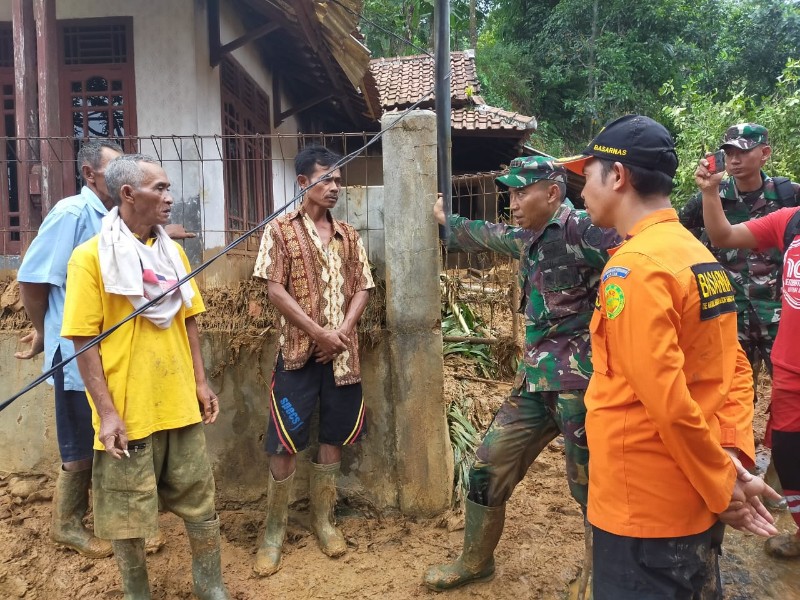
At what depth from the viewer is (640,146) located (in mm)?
1647

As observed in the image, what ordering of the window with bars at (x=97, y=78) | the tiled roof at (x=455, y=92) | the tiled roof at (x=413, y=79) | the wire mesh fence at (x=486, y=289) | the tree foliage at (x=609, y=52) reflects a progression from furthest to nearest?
1. the tree foliage at (x=609, y=52)
2. the tiled roof at (x=413, y=79)
3. the tiled roof at (x=455, y=92)
4. the window with bars at (x=97, y=78)
5. the wire mesh fence at (x=486, y=289)

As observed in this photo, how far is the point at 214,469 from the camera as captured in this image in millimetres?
3594

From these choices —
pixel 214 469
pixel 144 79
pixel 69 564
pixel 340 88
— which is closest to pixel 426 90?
pixel 340 88

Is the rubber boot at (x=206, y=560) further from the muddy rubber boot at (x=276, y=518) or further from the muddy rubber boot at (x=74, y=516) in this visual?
the muddy rubber boot at (x=74, y=516)

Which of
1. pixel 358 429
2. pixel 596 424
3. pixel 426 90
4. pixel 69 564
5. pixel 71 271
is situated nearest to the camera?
pixel 596 424

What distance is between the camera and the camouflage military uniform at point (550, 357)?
8.00 feet

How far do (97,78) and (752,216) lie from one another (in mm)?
5990

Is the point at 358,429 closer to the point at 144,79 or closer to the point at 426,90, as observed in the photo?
the point at 144,79

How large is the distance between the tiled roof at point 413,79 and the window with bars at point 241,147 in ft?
12.0

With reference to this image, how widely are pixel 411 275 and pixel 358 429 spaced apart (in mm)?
955

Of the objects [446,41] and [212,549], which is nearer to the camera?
[212,549]

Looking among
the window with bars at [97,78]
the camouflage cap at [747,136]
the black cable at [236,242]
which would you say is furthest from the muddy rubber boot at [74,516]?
the camouflage cap at [747,136]

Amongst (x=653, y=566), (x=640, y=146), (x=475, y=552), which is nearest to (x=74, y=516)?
(x=475, y=552)

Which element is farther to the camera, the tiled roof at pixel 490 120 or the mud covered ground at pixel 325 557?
the tiled roof at pixel 490 120
